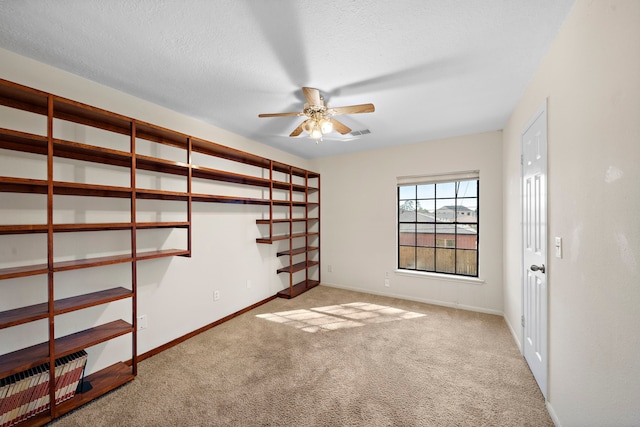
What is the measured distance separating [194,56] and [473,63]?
6.80 feet

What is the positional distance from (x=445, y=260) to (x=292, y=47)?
366 centimetres

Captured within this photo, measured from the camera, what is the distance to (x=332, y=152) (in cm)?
452

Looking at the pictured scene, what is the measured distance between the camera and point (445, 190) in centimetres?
396

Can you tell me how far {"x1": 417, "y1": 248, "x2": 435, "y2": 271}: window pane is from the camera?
→ 160 inches

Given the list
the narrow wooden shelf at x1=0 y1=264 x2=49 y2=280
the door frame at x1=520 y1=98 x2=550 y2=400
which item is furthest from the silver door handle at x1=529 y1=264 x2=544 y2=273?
the narrow wooden shelf at x1=0 y1=264 x2=49 y2=280

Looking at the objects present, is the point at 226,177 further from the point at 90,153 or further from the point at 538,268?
the point at 538,268

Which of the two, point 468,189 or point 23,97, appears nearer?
point 23,97

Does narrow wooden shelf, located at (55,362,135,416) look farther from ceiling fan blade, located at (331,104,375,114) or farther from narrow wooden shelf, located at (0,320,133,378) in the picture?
ceiling fan blade, located at (331,104,375,114)

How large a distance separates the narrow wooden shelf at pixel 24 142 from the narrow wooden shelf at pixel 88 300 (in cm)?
112

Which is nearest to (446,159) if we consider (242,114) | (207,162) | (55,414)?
(242,114)

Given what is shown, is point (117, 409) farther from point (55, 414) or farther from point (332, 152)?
point (332, 152)

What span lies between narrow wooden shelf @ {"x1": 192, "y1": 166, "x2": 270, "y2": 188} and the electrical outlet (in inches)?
61.0

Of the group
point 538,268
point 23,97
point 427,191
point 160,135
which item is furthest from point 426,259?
point 23,97

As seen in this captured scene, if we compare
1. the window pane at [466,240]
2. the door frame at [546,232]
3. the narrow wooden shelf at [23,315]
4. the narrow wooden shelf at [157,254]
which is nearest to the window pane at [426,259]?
the window pane at [466,240]
